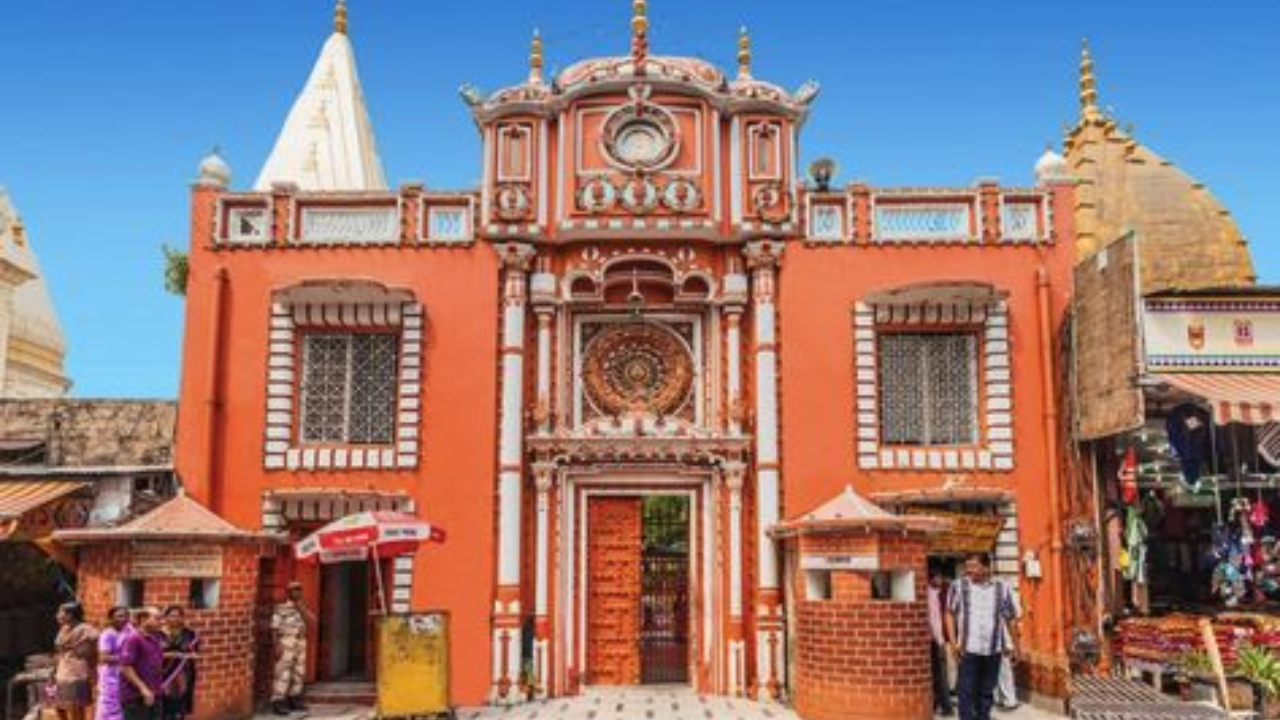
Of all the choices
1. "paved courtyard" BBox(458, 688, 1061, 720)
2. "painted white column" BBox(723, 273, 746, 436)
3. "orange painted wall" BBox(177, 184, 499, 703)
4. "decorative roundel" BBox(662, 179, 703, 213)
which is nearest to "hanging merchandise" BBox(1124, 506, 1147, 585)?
"paved courtyard" BBox(458, 688, 1061, 720)

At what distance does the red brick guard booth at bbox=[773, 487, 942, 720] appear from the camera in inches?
496

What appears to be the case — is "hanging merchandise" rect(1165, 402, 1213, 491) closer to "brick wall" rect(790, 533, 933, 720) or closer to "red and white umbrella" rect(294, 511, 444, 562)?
"brick wall" rect(790, 533, 933, 720)

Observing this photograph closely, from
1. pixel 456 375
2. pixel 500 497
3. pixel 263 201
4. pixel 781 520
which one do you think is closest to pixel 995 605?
pixel 781 520

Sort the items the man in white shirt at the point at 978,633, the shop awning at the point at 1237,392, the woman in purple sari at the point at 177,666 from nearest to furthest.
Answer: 1. the woman in purple sari at the point at 177,666
2. the man in white shirt at the point at 978,633
3. the shop awning at the point at 1237,392

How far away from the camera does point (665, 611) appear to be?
17078mm

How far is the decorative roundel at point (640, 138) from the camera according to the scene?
16.4m

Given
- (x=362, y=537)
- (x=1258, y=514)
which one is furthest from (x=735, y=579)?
(x=1258, y=514)

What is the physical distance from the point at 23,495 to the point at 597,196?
850cm

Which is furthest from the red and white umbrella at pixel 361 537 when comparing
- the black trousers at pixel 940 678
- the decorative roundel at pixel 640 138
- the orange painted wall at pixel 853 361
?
the black trousers at pixel 940 678

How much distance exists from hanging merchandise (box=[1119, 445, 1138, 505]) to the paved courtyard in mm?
3588

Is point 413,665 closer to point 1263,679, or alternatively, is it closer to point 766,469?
point 766,469

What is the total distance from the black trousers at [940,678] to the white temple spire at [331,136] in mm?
14503

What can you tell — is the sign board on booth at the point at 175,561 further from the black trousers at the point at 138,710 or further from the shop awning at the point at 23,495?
the shop awning at the point at 23,495

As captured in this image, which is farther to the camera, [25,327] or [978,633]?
[25,327]
